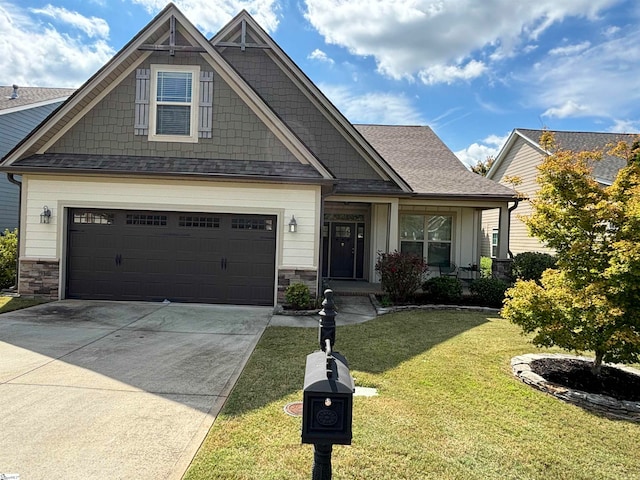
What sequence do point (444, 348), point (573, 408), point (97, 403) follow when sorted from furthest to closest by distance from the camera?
point (444, 348)
point (573, 408)
point (97, 403)

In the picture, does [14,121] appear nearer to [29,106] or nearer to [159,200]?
[29,106]

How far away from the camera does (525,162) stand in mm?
19031

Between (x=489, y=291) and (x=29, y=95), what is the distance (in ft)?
71.5

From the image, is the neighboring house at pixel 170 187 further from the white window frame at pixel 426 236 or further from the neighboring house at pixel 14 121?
the neighboring house at pixel 14 121

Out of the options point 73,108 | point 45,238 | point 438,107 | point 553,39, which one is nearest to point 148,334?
point 45,238

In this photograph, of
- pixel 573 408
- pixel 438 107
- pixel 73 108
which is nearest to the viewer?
pixel 573 408

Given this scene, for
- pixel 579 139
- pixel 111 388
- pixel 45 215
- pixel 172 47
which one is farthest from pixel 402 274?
pixel 579 139

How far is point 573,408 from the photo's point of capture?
14.8 feet

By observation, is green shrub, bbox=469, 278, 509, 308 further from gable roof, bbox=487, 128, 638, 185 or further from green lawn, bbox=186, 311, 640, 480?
gable roof, bbox=487, 128, 638, 185

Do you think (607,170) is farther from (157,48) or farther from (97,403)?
(97,403)

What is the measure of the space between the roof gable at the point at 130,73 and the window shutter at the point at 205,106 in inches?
13.2

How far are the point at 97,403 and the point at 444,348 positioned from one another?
5165 millimetres

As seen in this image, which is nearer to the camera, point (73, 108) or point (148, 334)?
point (148, 334)

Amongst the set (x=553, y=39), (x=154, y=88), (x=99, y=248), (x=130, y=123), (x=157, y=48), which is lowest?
(x=99, y=248)
